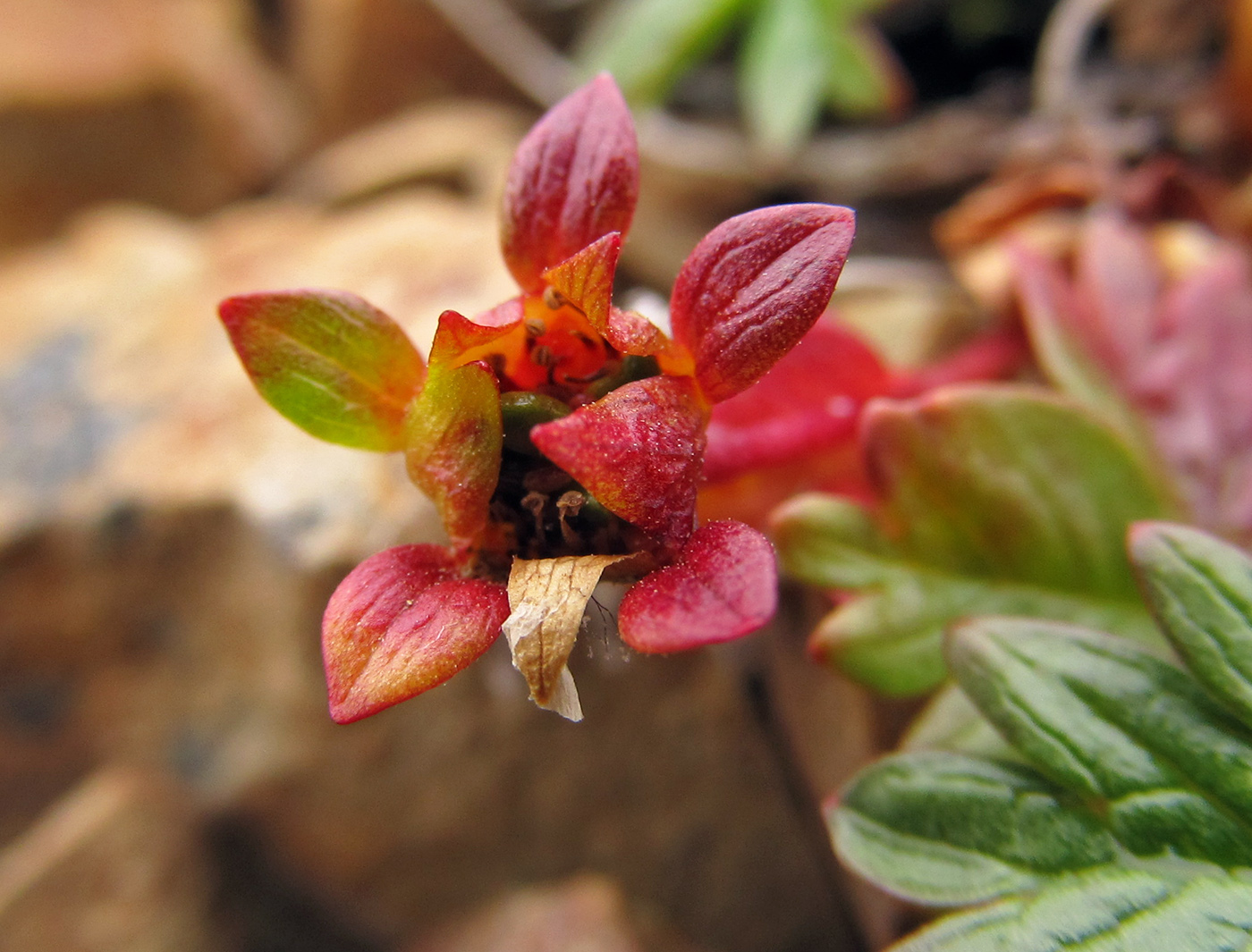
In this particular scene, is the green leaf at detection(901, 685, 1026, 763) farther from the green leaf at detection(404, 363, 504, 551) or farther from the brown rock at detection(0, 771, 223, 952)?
the brown rock at detection(0, 771, 223, 952)

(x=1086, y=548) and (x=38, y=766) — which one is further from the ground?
(x=1086, y=548)

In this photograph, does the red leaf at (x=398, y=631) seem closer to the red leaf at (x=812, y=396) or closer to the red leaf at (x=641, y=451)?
the red leaf at (x=641, y=451)

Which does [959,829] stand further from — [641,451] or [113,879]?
[113,879]

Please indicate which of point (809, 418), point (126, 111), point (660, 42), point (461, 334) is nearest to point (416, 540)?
point (809, 418)

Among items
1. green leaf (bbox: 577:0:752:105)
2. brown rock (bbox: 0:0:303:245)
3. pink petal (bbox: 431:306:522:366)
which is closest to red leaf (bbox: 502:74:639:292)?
pink petal (bbox: 431:306:522:366)

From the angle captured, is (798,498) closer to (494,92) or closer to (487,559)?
(487,559)

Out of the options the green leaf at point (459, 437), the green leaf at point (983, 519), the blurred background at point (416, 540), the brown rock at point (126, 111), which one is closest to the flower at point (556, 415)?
the green leaf at point (459, 437)

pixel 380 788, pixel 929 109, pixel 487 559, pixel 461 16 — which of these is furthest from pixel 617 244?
pixel 461 16
